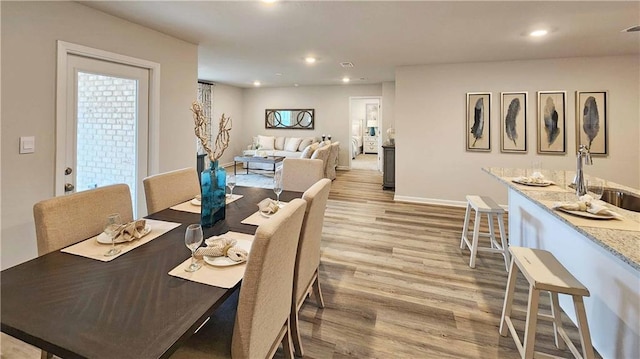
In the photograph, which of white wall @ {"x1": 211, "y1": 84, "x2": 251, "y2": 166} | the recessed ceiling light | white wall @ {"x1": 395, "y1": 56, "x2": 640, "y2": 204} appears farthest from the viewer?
white wall @ {"x1": 211, "y1": 84, "x2": 251, "y2": 166}

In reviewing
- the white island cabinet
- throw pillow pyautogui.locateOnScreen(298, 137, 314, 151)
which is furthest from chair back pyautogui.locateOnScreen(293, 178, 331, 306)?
throw pillow pyautogui.locateOnScreen(298, 137, 314, 151)

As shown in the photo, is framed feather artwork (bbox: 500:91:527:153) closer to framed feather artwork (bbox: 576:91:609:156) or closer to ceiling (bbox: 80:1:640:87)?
ceiling (bbox: 80:1:640:87)

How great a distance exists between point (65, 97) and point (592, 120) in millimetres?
6561

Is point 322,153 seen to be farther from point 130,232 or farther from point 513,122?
point 130,232

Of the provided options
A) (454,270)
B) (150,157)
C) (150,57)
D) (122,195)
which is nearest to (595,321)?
(454,270)

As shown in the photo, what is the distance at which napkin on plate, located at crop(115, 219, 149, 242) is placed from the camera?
1549 mm

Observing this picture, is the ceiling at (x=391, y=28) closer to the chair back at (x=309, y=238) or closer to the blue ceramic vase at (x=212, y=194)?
the blue ceramic vase at (x=212, y=194)

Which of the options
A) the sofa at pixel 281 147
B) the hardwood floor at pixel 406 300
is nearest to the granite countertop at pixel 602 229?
the hardwood floor at pixel 406 300

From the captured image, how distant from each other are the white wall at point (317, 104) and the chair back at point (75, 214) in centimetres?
755

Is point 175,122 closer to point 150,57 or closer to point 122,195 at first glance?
point 150,57

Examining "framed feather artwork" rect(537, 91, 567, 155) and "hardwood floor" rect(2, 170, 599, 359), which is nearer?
"hardwood floor" rect(2, 170, 599, 359)

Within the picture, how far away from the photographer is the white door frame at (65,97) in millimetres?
2562

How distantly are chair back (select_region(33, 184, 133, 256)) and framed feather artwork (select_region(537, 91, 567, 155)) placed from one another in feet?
18.1

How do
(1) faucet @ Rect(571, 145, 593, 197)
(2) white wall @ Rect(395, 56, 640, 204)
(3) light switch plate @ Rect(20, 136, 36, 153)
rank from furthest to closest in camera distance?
(2) white wall @ Rect(395, 56, 640, 204)
(3) light switch plate @ Rect(20, 136, 36, 153)
(1) faucet @ Rect(571, 145, 593, 197)
